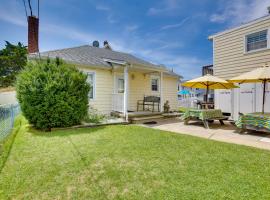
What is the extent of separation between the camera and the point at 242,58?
8.82 metres

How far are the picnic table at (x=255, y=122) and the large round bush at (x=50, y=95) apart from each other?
638cm

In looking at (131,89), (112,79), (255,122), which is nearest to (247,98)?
(255,122)

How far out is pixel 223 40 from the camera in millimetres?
9656

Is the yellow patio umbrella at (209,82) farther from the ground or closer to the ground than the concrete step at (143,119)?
farther from the ground

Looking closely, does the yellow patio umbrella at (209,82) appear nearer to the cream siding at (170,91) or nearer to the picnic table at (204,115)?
the picnic table at (204,115)

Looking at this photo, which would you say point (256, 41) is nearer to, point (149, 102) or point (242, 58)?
point (242, 58)

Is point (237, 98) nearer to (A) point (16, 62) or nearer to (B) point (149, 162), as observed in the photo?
(B) point (149, 162)

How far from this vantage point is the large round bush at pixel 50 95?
6344mm

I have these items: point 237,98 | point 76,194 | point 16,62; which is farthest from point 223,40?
point 16,62

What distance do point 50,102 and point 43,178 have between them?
4016 mm

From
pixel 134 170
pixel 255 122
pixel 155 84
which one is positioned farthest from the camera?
pixel 155 84

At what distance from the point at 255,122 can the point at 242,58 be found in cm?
446

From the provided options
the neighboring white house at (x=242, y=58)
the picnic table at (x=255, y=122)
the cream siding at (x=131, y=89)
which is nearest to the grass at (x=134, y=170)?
the picnic table at (x=255, y=122)

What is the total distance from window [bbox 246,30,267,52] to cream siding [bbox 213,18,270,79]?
0.60ft
